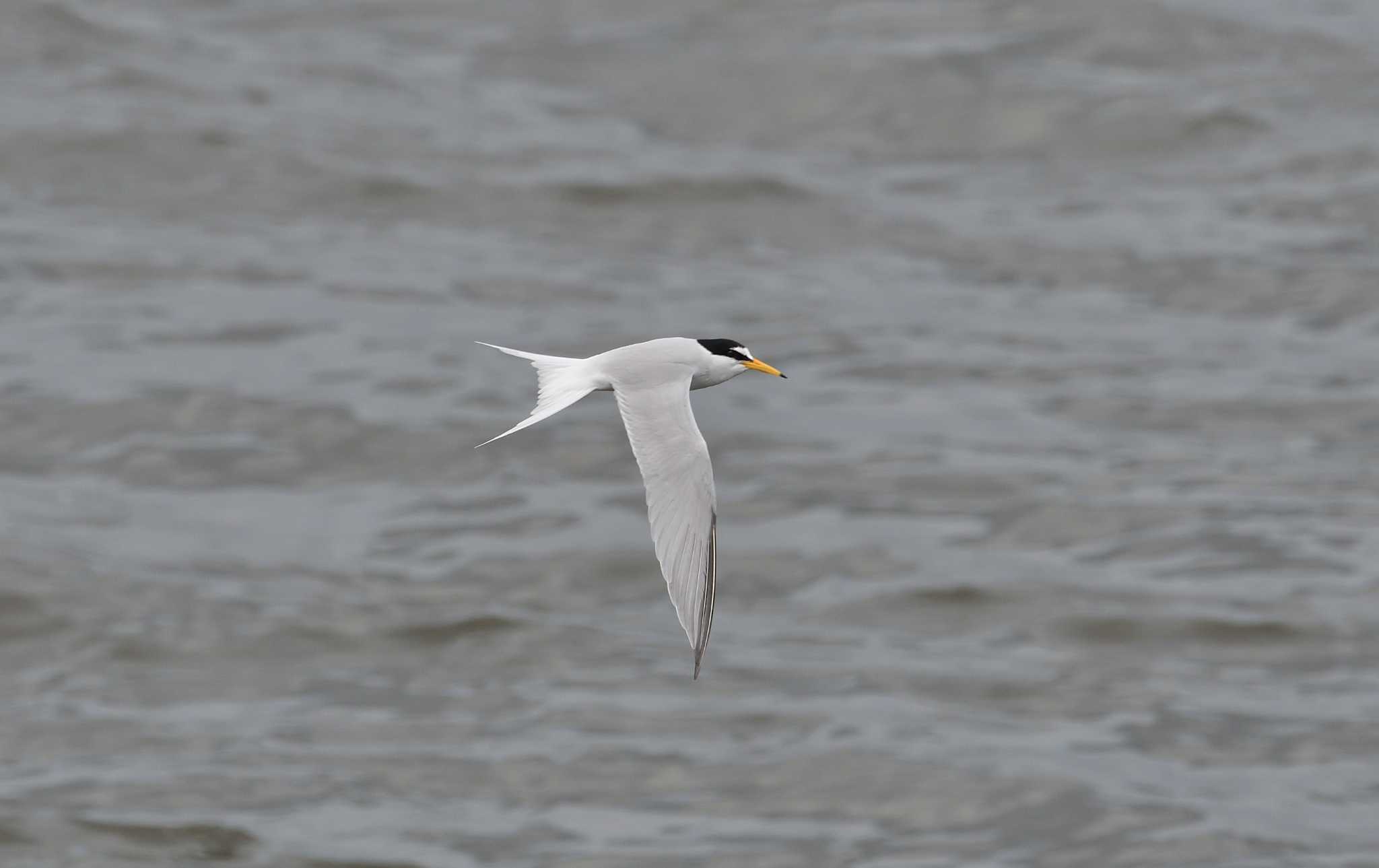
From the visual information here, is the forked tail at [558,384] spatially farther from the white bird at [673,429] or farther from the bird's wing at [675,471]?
the bird's wing at [675,471]

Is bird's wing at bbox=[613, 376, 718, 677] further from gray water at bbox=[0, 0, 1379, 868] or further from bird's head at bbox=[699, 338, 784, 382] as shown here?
gray water at bbox=[0, 0, 1379, 868]

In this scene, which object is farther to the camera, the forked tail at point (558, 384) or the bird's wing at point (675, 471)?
the bird's wing at point (675, 471)

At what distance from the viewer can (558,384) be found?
6922 mm

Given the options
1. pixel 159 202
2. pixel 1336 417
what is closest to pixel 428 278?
pixel 159 202

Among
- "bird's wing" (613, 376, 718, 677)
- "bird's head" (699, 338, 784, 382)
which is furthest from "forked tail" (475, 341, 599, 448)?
"bird's head" (699, 338, 784, 382)

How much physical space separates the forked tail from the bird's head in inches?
15.4

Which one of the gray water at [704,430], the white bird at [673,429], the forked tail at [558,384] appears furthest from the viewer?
the gray water at [704,430]

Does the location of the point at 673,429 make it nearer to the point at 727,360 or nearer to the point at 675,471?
the point at 675,471

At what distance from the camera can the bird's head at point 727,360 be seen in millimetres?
6988

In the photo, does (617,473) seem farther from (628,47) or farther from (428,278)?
(628,47)

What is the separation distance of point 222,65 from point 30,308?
938 cm

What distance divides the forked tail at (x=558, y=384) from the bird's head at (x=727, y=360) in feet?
1.28

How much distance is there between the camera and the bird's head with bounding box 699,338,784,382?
699cm

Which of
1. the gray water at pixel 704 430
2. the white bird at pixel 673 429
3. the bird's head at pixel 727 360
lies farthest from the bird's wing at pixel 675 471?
the gray water at pixel 704 430
